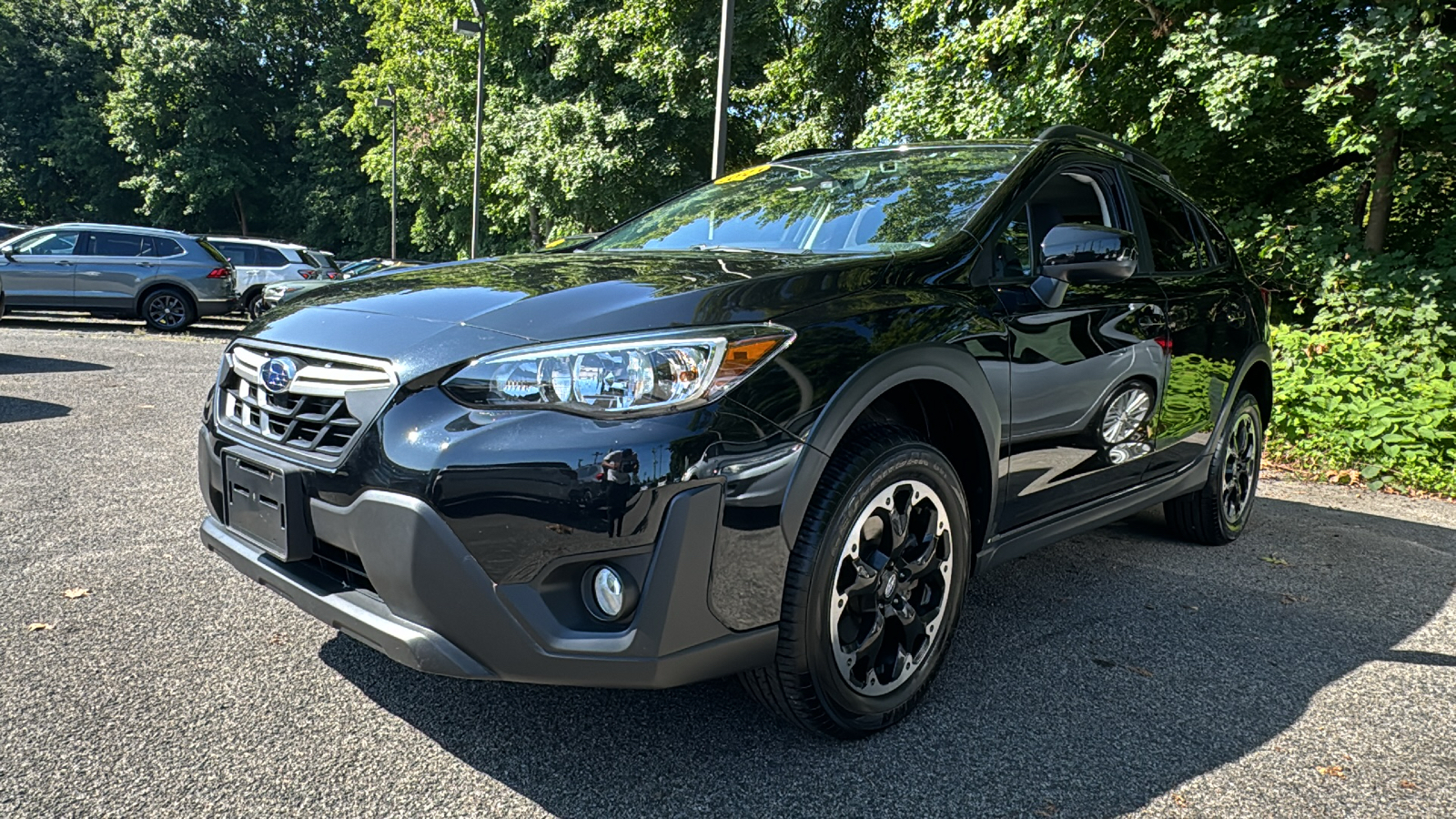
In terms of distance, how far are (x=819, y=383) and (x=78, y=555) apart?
10.3 feet

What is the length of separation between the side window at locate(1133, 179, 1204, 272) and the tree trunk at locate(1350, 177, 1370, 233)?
576 centimetres

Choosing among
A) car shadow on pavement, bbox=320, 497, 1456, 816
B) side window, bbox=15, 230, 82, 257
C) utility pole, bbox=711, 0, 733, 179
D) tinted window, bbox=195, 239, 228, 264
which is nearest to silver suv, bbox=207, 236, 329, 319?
tinted window, bbox=195, 239, 228, 264

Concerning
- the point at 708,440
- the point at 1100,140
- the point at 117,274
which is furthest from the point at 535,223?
the point at 708,440

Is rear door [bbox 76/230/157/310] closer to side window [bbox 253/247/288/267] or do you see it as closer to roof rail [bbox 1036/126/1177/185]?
side window [bbox 253/247/288/267]

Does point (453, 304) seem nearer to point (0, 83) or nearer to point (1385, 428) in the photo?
point (1385, 428)

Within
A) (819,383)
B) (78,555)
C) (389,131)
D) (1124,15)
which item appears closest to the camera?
(819,383)

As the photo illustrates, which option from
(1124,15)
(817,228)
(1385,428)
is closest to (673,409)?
(817,228)

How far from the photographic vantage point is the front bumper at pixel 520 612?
199 centimetres

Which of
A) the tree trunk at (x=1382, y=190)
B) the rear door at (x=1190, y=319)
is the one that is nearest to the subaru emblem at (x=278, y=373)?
the rear door at (x=1190, y=319)

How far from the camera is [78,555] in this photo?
3.69 m

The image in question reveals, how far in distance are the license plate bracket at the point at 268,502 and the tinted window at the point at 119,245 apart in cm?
1430

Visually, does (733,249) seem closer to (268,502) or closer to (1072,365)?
(1072,365)

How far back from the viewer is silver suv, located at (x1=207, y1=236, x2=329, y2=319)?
17719mm

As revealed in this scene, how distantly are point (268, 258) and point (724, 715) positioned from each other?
59.2 ft
